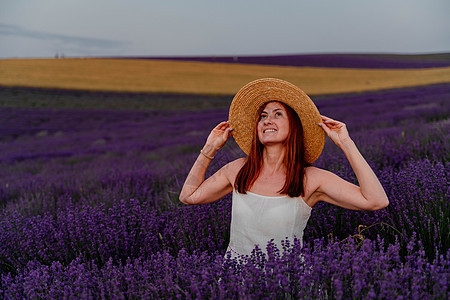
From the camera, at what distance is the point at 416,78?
882 inches

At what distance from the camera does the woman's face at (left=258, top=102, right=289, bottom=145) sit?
65.4 inches

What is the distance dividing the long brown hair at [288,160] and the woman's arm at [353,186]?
108 mm

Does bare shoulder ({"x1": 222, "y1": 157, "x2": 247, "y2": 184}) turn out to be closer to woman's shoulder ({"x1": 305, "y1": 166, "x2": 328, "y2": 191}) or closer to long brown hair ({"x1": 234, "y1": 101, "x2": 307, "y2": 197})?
long brown hair ({"x1": 234, "y1": 101, "x2": 307, "y2": 197})

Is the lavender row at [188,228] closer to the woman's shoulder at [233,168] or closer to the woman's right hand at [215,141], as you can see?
the woman's shoulder at [233,168]

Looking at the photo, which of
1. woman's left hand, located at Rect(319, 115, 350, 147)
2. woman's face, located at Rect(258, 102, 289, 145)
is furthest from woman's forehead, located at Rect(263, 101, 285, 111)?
woman's left hand, located at Rect(319, 115, 350, 147)

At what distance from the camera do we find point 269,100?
177cm

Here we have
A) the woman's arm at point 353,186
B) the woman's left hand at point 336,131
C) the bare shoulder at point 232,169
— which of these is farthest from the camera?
the bare shoulder at point 232,169

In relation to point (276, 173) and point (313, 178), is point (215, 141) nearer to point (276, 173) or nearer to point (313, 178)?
point (276, 173)

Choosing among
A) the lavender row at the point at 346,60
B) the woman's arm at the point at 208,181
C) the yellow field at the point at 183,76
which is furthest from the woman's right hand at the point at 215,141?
the lavender row at the point at 346,60

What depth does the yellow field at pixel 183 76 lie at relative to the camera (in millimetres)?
20156

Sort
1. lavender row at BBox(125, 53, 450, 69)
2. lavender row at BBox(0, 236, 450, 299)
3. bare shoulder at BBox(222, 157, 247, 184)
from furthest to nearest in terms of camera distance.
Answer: lavender row at BBox(125, 53, 450, 69)
bare shoulder at BBox(222, 157, 247, 184)
lavender row at BBox(0, 236, 450, 299)

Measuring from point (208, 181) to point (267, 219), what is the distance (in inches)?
17.1

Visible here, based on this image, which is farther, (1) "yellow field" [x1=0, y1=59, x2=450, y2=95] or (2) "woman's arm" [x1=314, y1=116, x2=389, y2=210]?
(1) "yellow field" [x1=0, y1=59, x2=450, y2=95]

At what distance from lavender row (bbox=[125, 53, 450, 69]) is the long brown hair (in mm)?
28972
